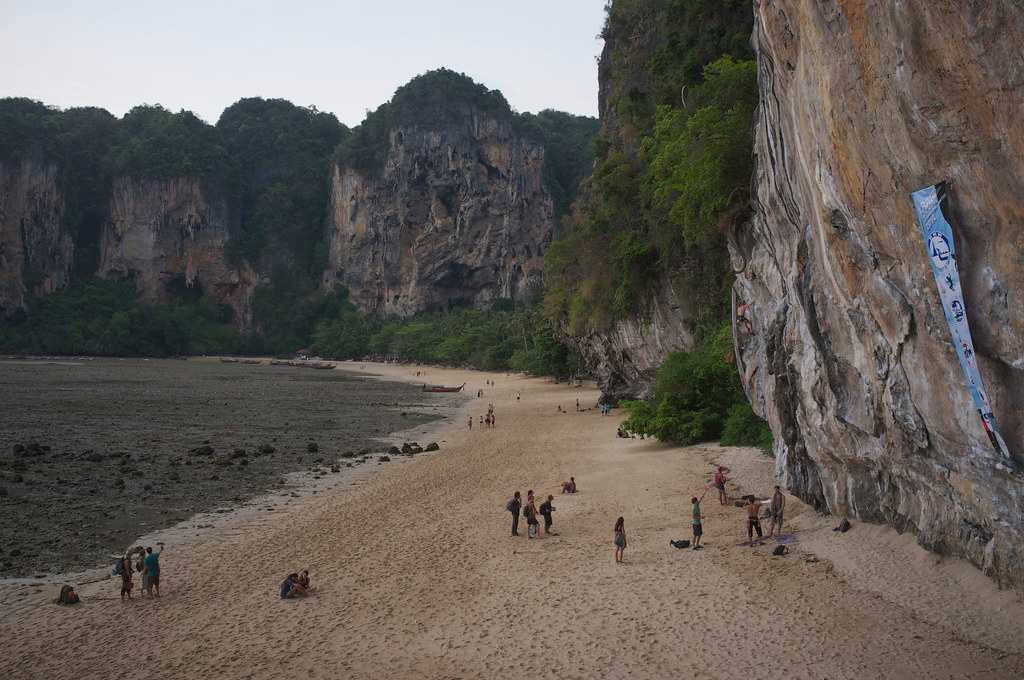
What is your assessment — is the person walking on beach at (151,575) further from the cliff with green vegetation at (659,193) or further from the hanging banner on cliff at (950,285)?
the cliff with green vegetation at (659,193)

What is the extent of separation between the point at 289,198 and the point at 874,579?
451 feet

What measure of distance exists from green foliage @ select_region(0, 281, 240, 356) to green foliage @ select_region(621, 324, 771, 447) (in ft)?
332

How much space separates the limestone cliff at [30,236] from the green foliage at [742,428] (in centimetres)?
11519

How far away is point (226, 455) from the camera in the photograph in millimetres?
26266

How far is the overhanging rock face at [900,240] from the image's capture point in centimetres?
686

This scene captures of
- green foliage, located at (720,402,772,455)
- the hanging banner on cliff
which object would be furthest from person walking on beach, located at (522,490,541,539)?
green foliage, located at (720,402,772,455)

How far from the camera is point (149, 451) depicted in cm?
2688

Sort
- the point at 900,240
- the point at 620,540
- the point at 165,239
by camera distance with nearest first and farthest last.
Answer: the point at 900,240
the point at 620,540
the point at 165,239

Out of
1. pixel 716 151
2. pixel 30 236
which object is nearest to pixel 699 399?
pixel 716 151

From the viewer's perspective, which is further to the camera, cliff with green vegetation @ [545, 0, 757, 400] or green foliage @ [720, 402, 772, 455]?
green foliage @ [720, 402, 772, 455]

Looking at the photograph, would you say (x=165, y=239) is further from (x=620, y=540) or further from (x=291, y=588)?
(x=620, y=540)

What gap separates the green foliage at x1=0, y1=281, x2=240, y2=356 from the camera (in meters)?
103

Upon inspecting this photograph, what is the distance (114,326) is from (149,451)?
Result: 89.1 meters

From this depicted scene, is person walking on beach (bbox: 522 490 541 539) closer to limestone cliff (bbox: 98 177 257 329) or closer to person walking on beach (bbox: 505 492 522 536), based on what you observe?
person walking on beach (bbox: 505 492 522 536)
